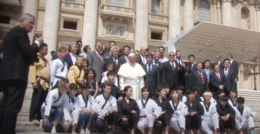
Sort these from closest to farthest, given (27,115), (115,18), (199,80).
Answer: (27,115) < (199,80) < (115,18)

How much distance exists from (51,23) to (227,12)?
17839 mm

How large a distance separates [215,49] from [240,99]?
36.0 ft

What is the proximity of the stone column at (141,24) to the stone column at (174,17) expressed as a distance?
2712 mm

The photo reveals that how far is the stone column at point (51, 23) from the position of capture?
2044 centimetres

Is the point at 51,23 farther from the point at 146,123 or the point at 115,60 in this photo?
the point at 146,123

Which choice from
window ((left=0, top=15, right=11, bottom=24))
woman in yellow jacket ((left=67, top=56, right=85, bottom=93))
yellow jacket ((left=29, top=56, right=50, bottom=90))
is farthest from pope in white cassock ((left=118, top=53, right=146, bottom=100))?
window ((left=0, top=15, right=11, bottom=24))

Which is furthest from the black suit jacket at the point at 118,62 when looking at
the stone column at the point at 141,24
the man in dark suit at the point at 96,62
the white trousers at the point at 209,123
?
the stone column at the point at 141,24

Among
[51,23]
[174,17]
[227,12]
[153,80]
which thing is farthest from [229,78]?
[227,12]

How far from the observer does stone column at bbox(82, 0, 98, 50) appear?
69.9 ft

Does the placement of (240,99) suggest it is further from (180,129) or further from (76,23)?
(76,23)

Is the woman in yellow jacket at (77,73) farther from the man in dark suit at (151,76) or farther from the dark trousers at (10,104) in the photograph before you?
the dark trousers at (10,104)

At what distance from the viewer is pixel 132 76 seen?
7.36 metres

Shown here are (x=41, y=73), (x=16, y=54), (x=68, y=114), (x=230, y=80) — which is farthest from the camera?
(x=230, y=80)

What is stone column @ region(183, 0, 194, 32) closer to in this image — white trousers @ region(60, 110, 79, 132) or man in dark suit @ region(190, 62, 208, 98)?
man in dark suit @ region(190, 62, 208, 98)
